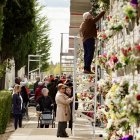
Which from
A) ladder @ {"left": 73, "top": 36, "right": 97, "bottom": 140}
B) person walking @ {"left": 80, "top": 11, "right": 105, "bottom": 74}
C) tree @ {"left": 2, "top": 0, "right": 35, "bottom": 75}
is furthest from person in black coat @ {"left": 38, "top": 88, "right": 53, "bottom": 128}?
tree @ {"left": 2, "top": 0, "right": 35, "bottom": 75}

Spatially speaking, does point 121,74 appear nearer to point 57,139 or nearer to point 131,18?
point 131,18

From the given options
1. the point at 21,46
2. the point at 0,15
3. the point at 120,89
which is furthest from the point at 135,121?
the point at 21,46

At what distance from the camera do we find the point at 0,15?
24.2 m

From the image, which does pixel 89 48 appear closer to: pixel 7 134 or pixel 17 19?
pixel 7 134

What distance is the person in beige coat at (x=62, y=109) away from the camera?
1645 cm

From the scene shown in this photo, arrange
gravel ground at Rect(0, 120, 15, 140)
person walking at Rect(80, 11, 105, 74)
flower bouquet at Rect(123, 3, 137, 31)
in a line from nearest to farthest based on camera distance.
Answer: flower bouquet at Rect(123, 3, 137, 31), person walking at Rect(80, 11, 105, 74), gravel ground at Rect(0, 120, 15, 140)

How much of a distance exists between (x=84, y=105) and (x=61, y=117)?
997 millimetres

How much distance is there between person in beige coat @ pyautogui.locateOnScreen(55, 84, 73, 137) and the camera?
16.5m

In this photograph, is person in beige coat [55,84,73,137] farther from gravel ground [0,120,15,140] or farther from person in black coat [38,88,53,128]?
person in black coat [38,88,53,128]

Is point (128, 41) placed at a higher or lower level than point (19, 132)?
higher

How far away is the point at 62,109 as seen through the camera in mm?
16578

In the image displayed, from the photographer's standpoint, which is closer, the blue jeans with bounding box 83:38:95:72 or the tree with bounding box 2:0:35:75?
the blue jeans with bounding box 83:38:95:72

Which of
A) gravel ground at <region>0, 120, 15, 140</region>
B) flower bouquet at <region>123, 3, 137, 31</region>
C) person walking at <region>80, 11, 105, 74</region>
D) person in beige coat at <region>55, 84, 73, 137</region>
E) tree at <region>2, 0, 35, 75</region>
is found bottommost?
gravel ground at <region>0, 120, 15, 140</region>

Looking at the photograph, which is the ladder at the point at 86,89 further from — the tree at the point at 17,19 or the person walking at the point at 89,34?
the tree at the point at 17,19
